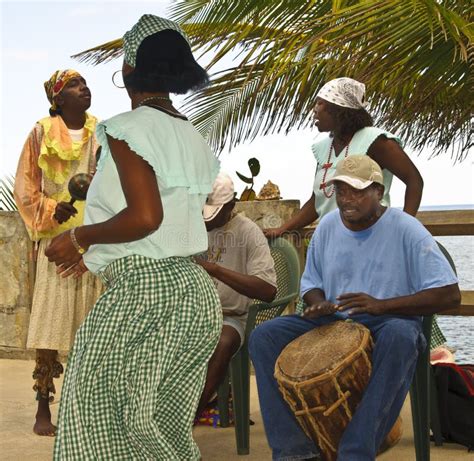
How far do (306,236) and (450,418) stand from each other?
1.97 metres

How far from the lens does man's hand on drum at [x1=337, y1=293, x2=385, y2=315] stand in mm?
3812

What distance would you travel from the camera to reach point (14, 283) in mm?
7793

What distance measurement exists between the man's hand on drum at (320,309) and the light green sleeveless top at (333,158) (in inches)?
25.4

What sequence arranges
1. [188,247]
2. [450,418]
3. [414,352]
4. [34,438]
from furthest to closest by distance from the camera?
[34,438] → [450,418] → [414,352] → [188,247]

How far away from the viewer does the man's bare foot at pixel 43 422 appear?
203 inches

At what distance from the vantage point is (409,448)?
4.68 metres

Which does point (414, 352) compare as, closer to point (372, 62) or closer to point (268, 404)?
point (268, 404)

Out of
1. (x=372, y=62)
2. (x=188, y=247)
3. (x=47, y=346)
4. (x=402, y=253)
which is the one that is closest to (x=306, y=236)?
(x=372, y=62)

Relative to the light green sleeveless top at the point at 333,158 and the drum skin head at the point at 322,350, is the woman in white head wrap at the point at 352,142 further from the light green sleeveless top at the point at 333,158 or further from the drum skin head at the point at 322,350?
the drum skin head at the point at 322,350

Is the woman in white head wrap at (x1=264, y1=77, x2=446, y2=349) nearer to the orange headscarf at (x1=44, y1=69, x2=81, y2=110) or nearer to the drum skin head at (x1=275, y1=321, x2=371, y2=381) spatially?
the drum skin head at (x1=275, y1=321, x2=371, y2=381)

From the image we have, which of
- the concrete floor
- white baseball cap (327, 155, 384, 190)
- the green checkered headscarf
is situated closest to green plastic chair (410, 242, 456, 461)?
the concrete floor

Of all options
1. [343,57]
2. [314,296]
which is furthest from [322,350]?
[343,57]

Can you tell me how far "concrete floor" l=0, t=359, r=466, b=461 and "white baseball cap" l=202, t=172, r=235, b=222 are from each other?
114 centimetres

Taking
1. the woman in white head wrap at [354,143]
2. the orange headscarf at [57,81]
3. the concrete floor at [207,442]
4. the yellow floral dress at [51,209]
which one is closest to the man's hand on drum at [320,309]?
the woman in white head wrap at [354,143]
